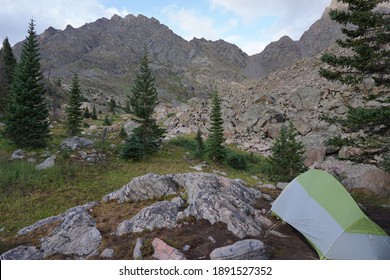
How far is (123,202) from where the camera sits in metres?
14.9

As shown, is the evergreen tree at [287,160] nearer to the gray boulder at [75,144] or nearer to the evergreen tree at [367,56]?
the evergreen tree at [367,56]

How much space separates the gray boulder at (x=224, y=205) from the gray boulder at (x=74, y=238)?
134 inches

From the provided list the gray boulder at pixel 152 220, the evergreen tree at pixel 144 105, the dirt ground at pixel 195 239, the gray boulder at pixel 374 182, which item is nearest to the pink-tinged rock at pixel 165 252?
the dirt ground at pixel 195 239

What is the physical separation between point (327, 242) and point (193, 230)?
14.9 ft

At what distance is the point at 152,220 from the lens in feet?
36.3

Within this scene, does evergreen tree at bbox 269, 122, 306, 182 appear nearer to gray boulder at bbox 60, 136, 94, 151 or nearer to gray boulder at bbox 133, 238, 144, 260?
gray boulder at bbox 133, 238, 144, 260

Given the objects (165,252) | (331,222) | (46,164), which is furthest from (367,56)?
(46,164)

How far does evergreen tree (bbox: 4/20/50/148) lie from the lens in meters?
28.0

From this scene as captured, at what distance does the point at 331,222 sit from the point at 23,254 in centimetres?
1076

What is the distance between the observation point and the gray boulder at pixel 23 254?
988 centimetres

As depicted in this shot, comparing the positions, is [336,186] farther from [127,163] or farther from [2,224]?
[127,163]

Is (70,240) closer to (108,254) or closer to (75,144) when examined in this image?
(108,254)

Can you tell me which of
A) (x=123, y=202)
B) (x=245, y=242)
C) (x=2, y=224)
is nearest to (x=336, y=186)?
(x=245, y=242)
